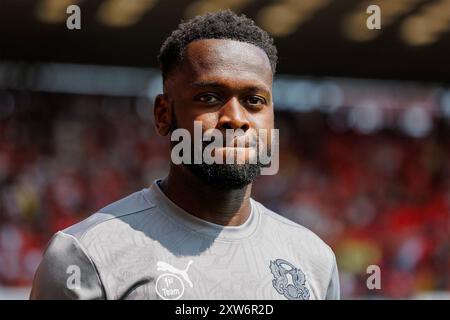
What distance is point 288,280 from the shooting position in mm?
2211

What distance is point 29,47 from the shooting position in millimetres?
9844

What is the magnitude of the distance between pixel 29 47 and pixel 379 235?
505 cm

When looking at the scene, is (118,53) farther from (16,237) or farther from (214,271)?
(214,271)

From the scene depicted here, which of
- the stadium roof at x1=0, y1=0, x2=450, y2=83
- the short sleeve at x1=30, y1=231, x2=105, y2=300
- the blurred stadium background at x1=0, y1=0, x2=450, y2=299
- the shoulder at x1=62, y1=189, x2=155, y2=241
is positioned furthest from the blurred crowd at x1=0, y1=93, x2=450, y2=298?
the short sleeve at x1=30, y1=231, x2=105, y2=300

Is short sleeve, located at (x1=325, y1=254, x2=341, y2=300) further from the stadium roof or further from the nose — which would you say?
the stadium roof

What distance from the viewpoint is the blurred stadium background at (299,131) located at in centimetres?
891

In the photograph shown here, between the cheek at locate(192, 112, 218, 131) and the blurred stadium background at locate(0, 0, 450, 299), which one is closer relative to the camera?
the cheek at locate(192, 112, 218, 131)

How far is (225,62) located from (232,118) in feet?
0.53

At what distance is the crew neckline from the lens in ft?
7.30

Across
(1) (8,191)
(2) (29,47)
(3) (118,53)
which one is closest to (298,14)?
(3) (118,53)

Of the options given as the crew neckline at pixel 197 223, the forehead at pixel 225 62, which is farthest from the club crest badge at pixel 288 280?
the forehead at pixel 225 62

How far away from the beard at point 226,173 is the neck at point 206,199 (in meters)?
0.04

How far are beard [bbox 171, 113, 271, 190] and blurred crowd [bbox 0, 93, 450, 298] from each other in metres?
7.83

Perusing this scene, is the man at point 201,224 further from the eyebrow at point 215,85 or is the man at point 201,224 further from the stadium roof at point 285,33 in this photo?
the stadium roof at point 285,33
